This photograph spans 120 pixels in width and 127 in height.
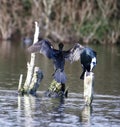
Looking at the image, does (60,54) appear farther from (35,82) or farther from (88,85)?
(88,85)

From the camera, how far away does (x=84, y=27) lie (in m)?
50.8

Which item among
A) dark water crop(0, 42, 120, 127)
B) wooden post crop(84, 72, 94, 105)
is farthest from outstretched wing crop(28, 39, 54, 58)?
wooden post crop(84, 72, 94, 105)

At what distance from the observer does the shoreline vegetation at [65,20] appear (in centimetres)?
5028

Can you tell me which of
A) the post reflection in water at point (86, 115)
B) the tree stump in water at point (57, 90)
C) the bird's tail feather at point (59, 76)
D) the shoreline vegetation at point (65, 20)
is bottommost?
the post reflection in water at point (86, 115)

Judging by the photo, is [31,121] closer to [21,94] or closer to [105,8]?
[21,94]

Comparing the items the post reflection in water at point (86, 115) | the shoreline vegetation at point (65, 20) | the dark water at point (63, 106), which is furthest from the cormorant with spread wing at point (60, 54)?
the shoreline vegetation at point (65, 20)

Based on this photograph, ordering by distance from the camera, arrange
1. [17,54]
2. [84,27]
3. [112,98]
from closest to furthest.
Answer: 1. [112,98]
2. [17,54]
3. [84,27]

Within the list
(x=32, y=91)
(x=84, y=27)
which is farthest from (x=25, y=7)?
(x=32, y=91)

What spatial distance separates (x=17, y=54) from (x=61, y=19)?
51.9ft

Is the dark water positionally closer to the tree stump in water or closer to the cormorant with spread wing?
the tree stump in water

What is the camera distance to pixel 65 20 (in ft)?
174

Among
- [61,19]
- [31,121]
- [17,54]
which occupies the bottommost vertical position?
[31,121]

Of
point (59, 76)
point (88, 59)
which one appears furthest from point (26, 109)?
point (88, 59)

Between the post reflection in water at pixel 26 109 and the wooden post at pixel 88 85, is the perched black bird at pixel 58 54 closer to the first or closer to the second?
the post reflection in water at pixel 26 109
